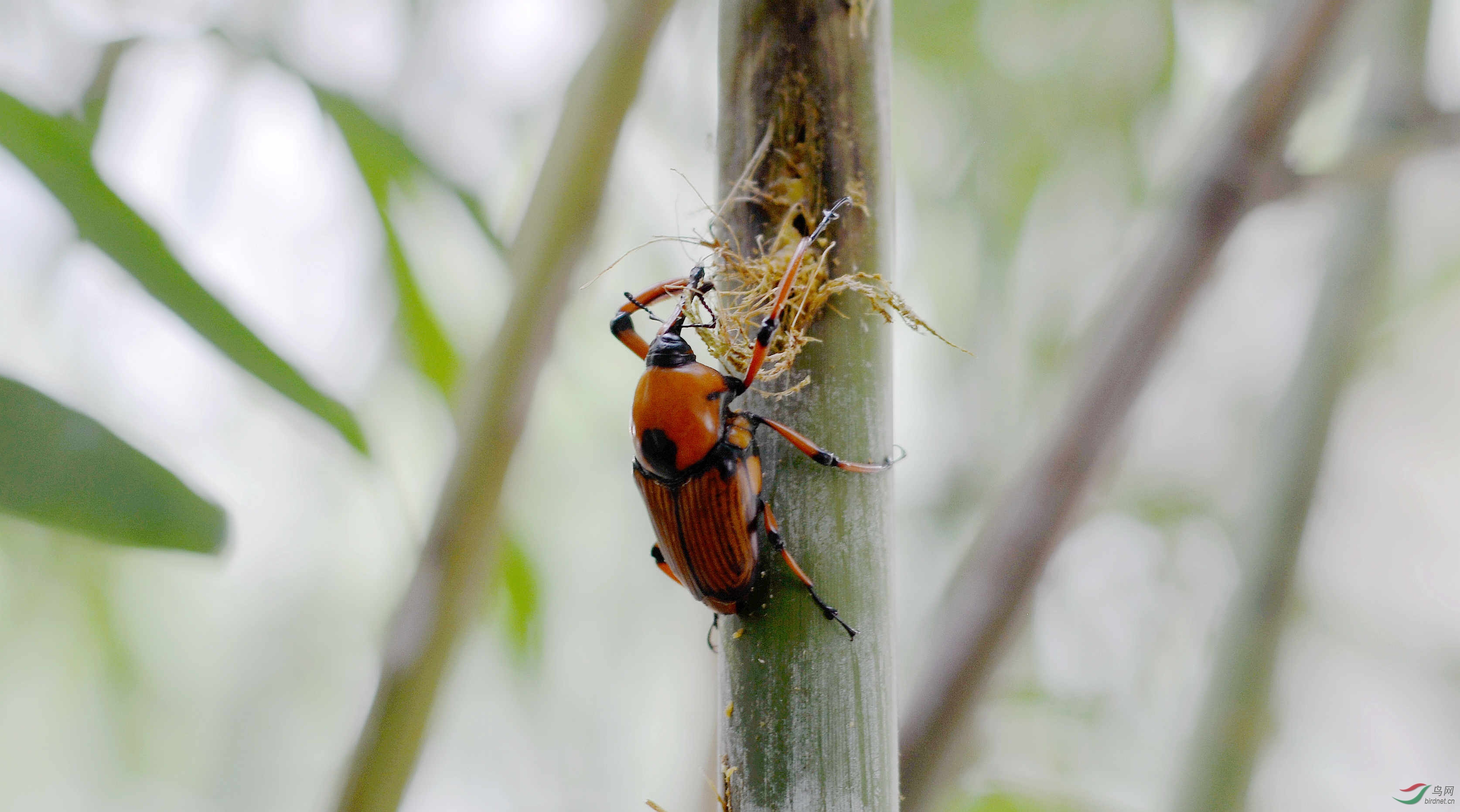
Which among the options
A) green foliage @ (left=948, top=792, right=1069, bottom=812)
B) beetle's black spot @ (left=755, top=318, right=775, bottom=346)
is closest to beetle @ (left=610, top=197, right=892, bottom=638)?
beetle's black spot @ (left=755, top=318, right=775, bottom=346)

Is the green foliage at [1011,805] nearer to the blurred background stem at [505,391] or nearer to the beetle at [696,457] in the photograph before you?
the beetle at [696,457]

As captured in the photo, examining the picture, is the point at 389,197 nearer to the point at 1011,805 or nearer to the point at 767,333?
the point at 767,333

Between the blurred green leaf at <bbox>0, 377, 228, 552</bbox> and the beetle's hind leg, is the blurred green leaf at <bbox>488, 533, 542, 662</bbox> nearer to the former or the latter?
the blurred green leaf at <bbox>0, 377, 228, 552</bbox>

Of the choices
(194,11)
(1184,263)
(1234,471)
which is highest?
(1234,471)

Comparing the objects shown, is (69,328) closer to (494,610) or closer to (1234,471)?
(494,610)

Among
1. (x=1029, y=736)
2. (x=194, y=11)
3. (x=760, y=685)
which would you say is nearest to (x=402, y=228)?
(x=194, y=11)

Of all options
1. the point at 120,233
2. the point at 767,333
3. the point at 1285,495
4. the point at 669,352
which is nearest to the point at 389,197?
the point at 120,233
